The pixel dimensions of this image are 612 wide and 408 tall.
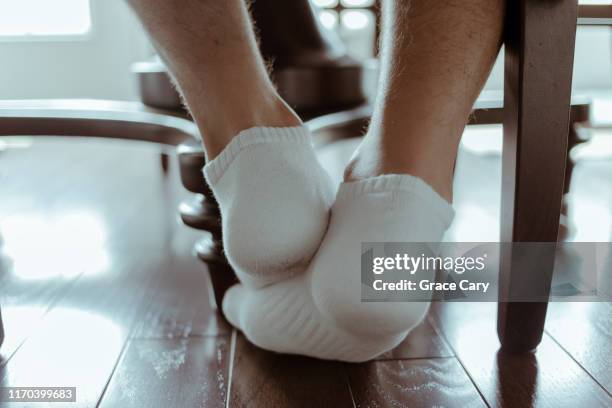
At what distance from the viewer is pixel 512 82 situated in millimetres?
440

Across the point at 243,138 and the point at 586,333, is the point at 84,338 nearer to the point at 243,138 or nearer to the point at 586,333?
the point at 243,138

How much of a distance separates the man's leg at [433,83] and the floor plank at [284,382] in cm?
17

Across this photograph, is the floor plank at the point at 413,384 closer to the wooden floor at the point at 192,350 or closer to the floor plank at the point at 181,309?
the wooden floor at the point at 192,350

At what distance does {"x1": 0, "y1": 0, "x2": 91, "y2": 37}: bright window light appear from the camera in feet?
3.39

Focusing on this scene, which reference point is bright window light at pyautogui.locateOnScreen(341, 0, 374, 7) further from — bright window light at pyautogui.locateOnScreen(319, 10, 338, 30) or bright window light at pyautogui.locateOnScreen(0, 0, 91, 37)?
bright window light at pyautogui.locateOnScreen(0, 0, 91, 37)

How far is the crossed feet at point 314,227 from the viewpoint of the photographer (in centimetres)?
40

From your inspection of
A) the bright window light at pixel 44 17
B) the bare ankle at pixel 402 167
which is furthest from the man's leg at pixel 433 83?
the bright window light at pixel 44 17

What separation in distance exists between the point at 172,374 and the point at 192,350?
0.05 metres

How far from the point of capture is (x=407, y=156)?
0.41 m

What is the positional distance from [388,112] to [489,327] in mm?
274

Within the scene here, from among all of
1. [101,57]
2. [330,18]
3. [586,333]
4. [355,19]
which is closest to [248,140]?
[586,333]

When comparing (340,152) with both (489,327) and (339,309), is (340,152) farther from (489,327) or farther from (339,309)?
(339,309)

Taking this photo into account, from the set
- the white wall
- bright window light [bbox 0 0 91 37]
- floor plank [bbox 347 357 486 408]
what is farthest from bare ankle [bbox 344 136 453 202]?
the white wall

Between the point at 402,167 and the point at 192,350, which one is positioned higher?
the point at 402,167
